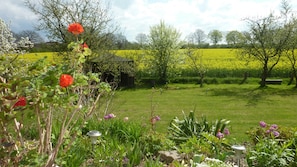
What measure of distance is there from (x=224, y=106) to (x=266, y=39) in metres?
7.13

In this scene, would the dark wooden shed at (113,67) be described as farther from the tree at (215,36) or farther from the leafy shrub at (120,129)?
the tree at (215,36)

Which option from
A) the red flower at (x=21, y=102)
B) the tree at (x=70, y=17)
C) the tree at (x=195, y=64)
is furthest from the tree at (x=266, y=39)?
the red flower at (x=21, y=102)

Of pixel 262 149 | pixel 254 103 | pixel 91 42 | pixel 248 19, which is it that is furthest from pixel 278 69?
pixel 262 149

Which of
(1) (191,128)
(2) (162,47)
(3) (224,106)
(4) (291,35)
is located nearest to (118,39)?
(2) (162,47)

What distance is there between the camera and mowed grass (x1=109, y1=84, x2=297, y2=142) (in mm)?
8680

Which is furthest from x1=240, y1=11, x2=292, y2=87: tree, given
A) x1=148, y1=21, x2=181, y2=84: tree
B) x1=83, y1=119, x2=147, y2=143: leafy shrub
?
x1=83, y1=119, x2=147, y2=143: leafy shrub

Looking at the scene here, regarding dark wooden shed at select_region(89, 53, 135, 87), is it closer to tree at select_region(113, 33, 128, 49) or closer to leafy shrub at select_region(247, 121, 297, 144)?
tree at select_region(113, 33, 128, 49)

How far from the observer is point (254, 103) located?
1172 cm

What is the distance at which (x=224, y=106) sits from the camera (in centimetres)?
1131

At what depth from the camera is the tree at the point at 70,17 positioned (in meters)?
12.8

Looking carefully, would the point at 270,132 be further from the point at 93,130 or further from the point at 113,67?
the point at 113,67

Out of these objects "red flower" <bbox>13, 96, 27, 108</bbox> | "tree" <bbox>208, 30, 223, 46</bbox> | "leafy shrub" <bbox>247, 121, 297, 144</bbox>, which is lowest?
"leafy shrub" <bbox>247, 121, 297, 144</bbox>

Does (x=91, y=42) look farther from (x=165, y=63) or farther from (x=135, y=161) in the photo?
(x=135, y=161)

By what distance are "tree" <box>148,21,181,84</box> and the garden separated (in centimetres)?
984
